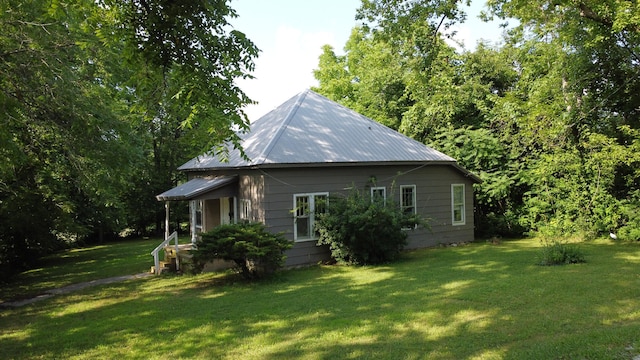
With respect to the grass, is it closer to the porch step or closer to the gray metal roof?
the porch step

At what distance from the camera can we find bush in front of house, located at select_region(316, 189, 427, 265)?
12.6 meters

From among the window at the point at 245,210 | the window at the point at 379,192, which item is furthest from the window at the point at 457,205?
the window at the point at 245,210

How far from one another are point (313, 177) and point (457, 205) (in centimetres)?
669

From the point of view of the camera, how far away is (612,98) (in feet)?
51.7

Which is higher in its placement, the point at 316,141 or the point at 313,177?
the point at 316,141

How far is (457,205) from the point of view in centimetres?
Result: 1731

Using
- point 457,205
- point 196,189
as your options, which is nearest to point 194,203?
point 196,189

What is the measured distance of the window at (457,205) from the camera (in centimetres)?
1709

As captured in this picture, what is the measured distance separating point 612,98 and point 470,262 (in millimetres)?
8500

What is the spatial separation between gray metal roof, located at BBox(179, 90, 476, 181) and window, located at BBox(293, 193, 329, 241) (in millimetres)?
1140

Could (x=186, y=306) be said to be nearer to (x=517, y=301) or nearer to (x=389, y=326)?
(x=389, y=326)

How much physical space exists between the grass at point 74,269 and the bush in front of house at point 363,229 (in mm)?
6595

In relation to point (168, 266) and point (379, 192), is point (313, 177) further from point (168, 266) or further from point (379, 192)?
point (168, 266)

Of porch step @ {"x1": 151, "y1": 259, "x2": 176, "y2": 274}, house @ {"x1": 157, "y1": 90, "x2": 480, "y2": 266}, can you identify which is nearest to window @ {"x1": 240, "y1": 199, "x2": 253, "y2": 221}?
house @ {"x1": 157, "y1": 90, "x2": 480, "y2": 266}
